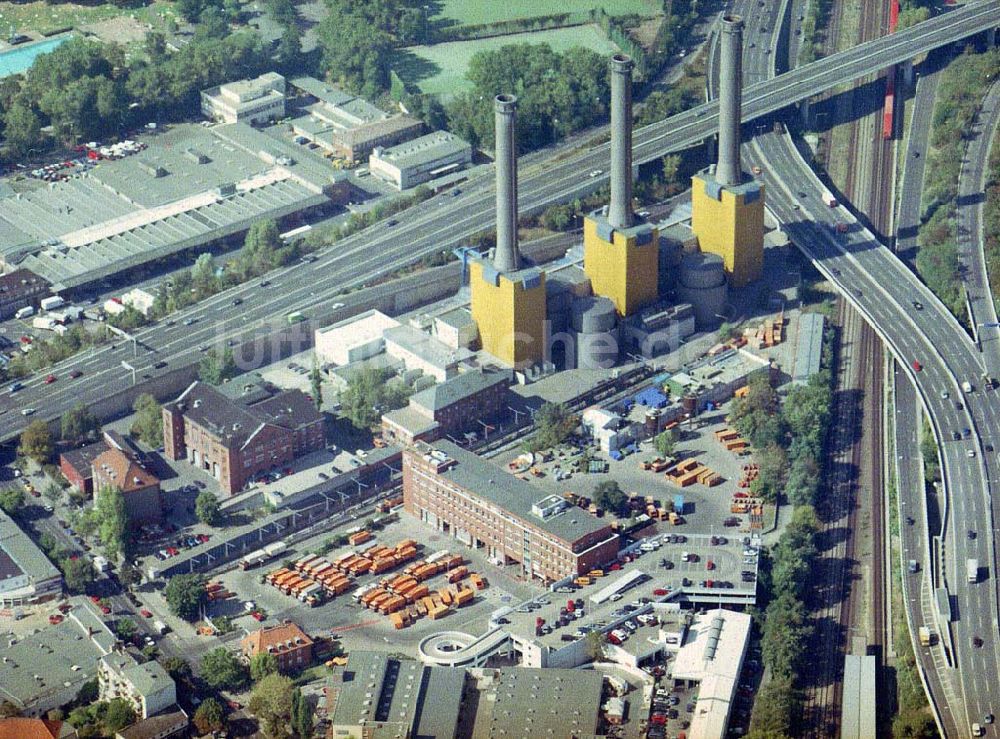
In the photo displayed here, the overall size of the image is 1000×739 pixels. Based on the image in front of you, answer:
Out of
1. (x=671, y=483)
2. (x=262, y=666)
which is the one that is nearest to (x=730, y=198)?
(x=671, y=483)

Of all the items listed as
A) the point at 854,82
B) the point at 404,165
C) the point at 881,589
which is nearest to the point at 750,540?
the point at 881,589

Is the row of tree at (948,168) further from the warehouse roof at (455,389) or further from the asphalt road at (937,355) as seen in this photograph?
the warehouse roof at (455,389)

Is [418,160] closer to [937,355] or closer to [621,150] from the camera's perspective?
[621,150]

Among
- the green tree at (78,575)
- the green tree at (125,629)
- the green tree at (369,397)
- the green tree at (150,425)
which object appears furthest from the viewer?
the green tree at (369,397)

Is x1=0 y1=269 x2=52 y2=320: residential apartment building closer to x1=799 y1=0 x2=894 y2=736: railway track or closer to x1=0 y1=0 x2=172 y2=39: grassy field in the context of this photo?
x1=0 y1=0 x2=172 y2=39: grassy field

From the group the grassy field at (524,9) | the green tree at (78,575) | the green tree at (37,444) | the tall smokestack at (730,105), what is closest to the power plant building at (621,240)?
the tall smokestack at (730,105)

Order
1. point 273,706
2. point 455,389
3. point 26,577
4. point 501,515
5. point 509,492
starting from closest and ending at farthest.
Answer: point 273,706, point 26,577, point 501,515, point 509,492, point 455,389

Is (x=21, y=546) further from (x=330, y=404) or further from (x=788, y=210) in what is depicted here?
(x=788, y=210)
